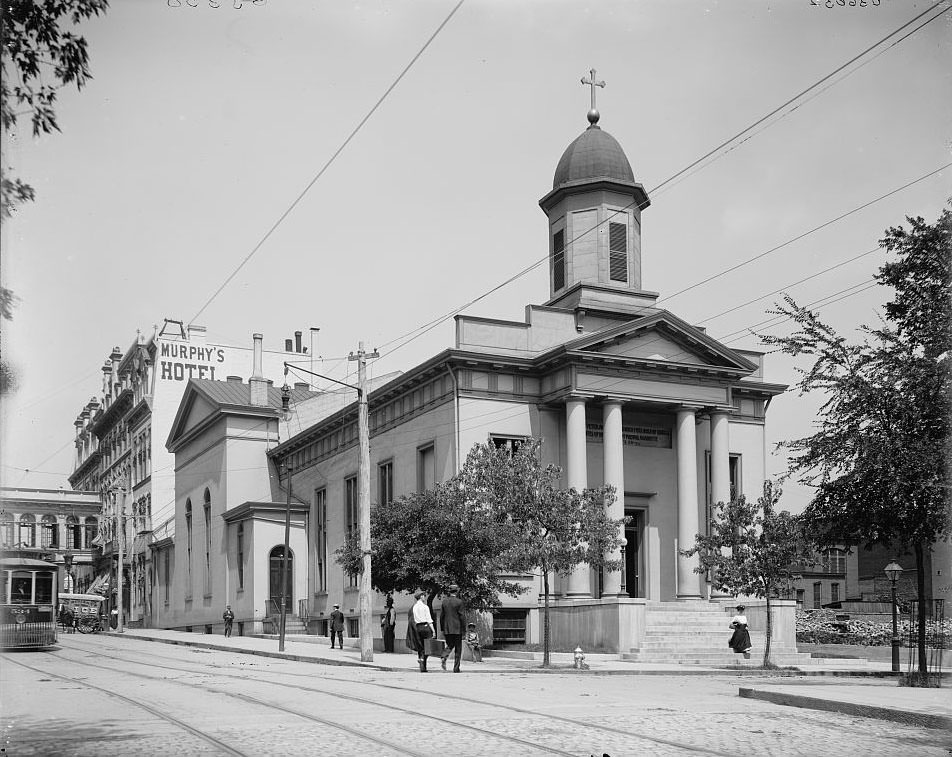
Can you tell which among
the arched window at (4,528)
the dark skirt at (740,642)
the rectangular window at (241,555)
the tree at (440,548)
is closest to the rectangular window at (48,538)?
the arched window at (4,528)

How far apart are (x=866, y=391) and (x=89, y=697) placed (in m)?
13.7

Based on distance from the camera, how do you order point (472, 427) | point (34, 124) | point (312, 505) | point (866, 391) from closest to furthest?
point (34, 124) < point (866, 391) < point (472, 427) < point (312, 505)

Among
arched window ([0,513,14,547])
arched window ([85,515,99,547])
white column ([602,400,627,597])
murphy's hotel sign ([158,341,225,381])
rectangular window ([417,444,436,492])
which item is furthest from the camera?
arched window ([85,515,99,547])

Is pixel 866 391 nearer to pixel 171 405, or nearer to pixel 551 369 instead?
pixel 551 369

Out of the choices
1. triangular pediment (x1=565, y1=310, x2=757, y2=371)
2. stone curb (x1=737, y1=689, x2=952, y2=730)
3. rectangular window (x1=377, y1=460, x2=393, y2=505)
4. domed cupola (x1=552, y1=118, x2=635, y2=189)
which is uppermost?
domed cupola (x1=552, y1=118, x2=635, y2=189)

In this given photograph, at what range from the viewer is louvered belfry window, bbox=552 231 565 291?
4459cm

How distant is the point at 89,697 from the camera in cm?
1636

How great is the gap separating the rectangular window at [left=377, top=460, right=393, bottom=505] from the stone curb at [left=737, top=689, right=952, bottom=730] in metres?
27.8

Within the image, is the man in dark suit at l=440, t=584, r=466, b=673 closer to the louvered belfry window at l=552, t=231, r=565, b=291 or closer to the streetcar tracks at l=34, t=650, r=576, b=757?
the streetcar tracks at l=34, t=650, r=576, b=757

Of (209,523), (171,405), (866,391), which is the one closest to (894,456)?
(866,391)

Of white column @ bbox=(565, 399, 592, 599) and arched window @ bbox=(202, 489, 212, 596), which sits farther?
arched window @ bbox=(202, 489, 212, 596)

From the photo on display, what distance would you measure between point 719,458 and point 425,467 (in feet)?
33.6

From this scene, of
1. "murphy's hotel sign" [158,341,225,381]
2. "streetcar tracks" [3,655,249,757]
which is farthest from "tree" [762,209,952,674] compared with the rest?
"murphy's hotel sign" [158,341,225,381]

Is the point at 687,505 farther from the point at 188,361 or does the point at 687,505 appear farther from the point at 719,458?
the point at 188,361
